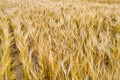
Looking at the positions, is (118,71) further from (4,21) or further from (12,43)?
(4,21)

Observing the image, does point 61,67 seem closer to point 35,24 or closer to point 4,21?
point 35,24

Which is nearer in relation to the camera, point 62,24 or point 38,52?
point 38,52

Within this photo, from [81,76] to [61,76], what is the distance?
3.3 inches

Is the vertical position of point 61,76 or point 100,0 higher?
point 61,76

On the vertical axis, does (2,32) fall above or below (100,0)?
above

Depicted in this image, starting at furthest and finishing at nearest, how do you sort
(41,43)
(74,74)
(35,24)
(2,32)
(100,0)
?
→ 1. (100,0)
2. (35,24)
3. (2,32)
4. (41,43)
5. (74,74)

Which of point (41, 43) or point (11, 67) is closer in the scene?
point (11, 67)

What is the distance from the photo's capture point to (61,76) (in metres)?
0.90

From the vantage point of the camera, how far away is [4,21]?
150 centimetres

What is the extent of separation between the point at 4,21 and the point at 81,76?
790 mm

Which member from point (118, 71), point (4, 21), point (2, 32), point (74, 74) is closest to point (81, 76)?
point (74, 74)

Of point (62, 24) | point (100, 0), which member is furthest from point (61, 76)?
point (100, 0)

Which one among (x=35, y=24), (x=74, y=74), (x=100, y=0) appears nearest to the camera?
(x=74, y=74)

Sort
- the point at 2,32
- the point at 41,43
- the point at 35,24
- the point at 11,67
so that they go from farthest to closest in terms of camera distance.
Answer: the point at 35,24, the point at 2,32, the point at 41,43, the point at 11,67
